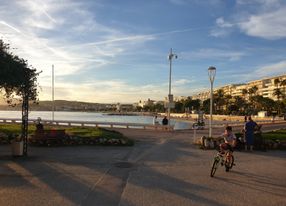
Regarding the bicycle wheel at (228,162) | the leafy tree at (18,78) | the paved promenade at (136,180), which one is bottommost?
the paved promenade at (136,180)

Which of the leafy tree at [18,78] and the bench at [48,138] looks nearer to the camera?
the leafy tree at [18,78]

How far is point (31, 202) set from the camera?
8.70 metres

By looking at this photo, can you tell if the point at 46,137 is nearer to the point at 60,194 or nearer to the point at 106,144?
the point at 106,144

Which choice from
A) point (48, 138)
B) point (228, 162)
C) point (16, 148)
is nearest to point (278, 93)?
point (48, 138)

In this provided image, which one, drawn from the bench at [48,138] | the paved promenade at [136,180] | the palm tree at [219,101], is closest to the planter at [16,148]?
the paved promenade at [136,180]

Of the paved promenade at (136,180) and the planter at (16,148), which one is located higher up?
the planter at (16,148)

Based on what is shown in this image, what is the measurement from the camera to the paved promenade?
909 cm

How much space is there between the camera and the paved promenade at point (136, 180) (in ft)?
29.8

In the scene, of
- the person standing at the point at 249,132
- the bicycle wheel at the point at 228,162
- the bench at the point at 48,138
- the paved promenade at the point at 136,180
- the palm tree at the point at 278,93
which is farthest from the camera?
the palm tree at the point at 278,93

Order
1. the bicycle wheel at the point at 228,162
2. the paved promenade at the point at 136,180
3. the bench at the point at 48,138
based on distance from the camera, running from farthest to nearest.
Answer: the bench at the point at 48,138
the bicycle wheel at the point at 228,162
the paved promenade at the point at 136,180

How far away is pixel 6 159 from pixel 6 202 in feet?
23.4

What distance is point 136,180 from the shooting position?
11.5 m

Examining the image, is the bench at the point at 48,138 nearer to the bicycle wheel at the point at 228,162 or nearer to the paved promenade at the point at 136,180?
the paved promenade at the point at 136,180

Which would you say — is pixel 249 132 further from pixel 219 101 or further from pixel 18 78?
pixel 219 101
